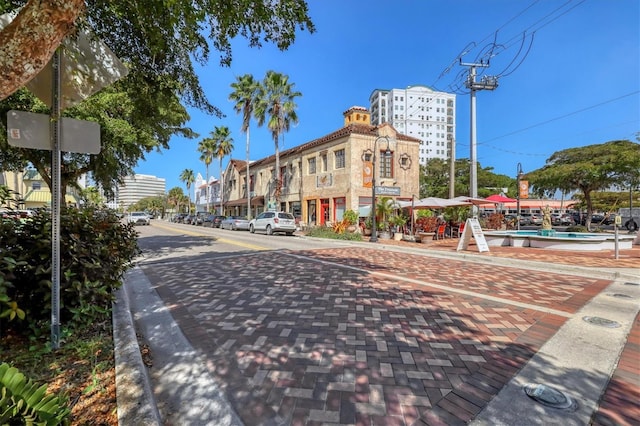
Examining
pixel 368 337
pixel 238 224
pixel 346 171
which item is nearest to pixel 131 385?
pixel 368 337

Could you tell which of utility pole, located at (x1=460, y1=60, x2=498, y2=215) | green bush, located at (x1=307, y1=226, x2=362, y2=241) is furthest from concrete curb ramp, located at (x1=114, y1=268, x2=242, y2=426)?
utility pole, located at (x1=460, y1=60, x2=498, y2=215)

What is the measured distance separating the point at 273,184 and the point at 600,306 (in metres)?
30.9

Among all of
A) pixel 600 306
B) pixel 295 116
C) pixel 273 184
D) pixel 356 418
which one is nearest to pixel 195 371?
pixel 356 418

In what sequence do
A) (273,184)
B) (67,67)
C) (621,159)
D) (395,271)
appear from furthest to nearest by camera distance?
1. (273,184)
2. (621,159)
3. (395,271)
4. (67,67)

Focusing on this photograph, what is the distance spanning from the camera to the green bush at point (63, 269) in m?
3.18

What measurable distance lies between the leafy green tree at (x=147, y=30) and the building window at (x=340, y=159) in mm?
18828

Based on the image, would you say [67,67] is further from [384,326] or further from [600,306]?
[600,306]

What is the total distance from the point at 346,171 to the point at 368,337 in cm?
2116

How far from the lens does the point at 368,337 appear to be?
3660 millimetres

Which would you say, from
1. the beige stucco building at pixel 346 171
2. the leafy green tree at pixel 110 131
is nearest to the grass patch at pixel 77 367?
the leafy green tree at pixel 110 131

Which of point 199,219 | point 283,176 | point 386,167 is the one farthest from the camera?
point 199,219

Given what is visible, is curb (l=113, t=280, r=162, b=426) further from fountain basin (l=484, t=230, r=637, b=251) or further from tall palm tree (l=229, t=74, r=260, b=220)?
tall palm tree (l=229, t=74, r=260, b=220)

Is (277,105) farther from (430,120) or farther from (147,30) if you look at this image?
(430,120)

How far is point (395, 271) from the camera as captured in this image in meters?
7.83
